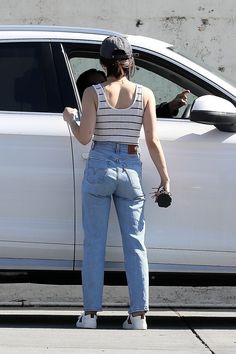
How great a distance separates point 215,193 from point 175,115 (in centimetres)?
60

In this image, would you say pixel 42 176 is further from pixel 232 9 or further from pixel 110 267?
pixel 232 9

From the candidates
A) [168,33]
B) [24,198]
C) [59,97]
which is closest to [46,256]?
[24,198]

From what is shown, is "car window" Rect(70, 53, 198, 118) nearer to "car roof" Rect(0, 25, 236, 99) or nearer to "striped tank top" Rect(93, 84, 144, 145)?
"car roof" Rect(0, 25, 236, 99)

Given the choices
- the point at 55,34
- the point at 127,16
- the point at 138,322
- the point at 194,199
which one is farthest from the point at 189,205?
the point at 127,16

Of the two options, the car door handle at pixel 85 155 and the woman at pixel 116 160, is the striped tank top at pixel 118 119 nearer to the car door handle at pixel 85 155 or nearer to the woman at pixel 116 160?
the woman at pixel 116 160

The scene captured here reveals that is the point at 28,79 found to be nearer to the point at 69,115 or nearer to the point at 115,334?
the point at 69,115

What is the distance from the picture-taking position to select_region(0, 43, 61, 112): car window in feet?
22.0

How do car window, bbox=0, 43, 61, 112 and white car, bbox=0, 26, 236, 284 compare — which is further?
car window, bbox=0, 43, 61, 112

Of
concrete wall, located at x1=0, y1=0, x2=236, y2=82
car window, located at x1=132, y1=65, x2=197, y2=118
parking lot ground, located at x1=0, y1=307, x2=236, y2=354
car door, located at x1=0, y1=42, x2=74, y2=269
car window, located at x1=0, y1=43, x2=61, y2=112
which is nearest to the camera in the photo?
parking lot ground, located at x1=0, y1=307, x2=236, y2=354

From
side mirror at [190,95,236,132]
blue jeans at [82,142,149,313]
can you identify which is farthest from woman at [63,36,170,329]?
side mirror at [190,95,236,132]

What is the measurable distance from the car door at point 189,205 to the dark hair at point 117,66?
420 mm

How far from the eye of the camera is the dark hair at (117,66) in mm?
6434

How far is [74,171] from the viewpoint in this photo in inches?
259

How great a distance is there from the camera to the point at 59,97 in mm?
6703
